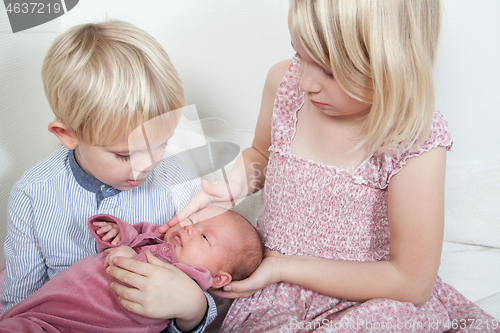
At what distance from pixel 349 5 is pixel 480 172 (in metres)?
0.80

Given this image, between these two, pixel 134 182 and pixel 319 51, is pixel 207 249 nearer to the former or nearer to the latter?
pixel 134 182

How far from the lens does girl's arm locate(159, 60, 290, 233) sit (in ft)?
2.89

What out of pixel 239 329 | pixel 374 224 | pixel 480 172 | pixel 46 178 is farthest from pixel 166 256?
pixel 480 172

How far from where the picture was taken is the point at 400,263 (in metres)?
0.79

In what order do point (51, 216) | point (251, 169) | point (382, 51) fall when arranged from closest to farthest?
1. point (382, 51)
2. point (51, 216)
3. point (251, 169)

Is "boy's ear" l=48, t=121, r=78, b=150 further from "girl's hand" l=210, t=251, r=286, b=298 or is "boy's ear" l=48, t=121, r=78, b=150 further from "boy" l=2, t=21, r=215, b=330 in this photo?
"girl's hand" l=210, t=251, r=286, b=298

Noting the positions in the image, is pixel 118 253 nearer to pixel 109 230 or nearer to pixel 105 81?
pixel 109 230

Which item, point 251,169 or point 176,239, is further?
point 251,169

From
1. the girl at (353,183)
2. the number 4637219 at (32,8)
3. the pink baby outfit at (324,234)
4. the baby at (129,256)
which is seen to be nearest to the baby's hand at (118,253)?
the baby at (129,256)

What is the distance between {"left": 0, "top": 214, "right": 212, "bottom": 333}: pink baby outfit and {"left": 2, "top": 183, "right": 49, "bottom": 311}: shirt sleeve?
0.09m

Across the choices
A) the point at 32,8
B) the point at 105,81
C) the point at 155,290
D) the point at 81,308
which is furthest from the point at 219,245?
the point at 32,8

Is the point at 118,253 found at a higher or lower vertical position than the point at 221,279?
higher

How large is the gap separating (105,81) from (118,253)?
33 cm

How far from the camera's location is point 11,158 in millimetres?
1066
